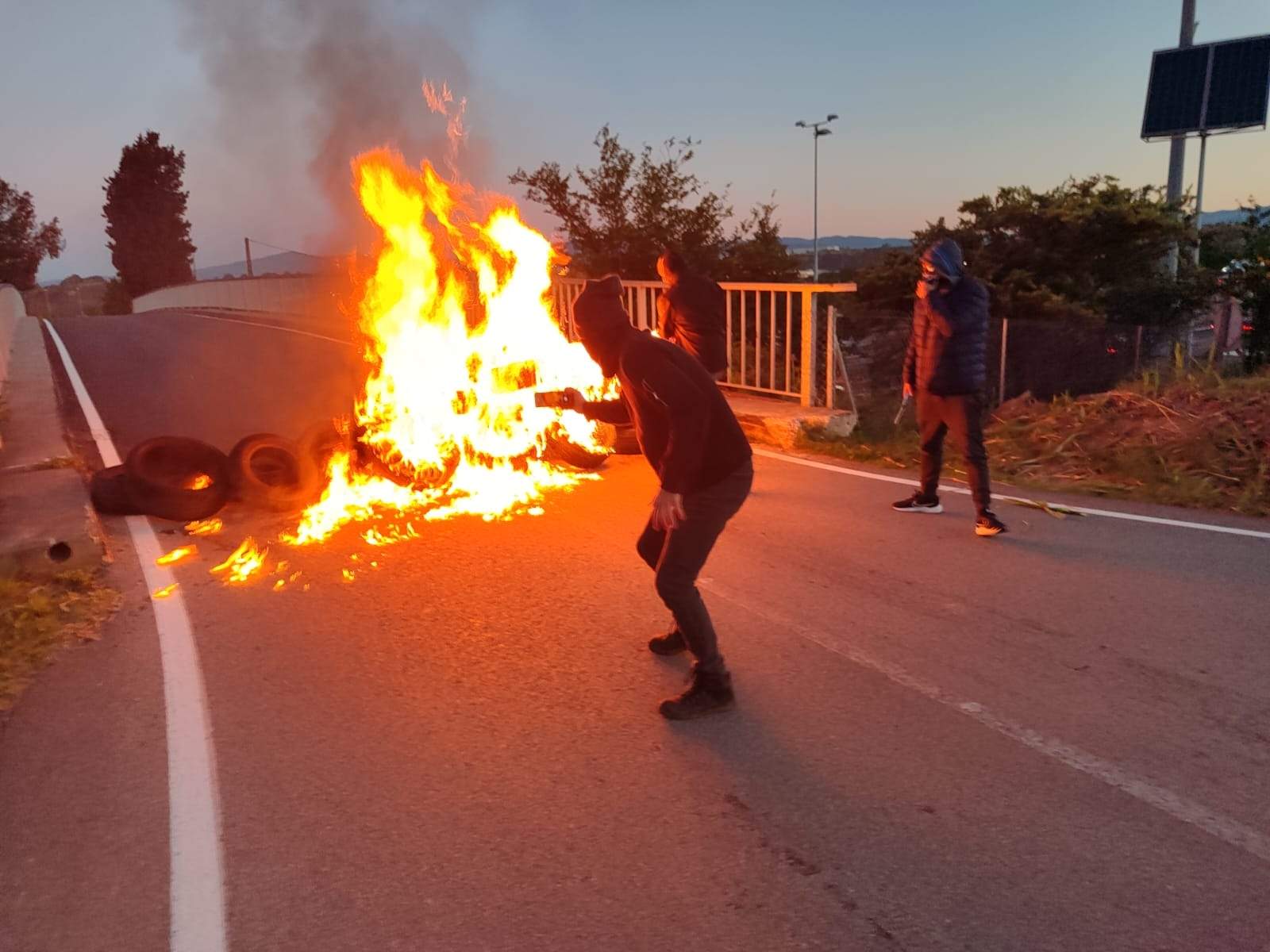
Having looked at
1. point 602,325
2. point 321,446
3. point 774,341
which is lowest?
point 321,446

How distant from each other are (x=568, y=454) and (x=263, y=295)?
27636 millimetres

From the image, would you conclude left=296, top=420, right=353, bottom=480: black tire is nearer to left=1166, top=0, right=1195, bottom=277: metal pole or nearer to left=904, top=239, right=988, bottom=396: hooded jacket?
left=904, top=239, right=988, bottom=396: hooded jacket

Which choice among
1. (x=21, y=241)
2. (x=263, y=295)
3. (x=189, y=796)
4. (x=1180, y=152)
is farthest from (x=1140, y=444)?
(x=21, y=241)

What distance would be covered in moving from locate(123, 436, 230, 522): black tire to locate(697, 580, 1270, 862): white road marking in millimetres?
4822

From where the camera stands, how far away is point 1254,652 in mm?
4629

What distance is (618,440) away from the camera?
31.9 ft

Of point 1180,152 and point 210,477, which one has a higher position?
point 1180,152

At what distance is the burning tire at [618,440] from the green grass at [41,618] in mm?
4786

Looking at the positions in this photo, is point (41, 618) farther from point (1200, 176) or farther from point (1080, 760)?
point (1200, 176)

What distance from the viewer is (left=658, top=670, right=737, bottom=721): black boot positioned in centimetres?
413

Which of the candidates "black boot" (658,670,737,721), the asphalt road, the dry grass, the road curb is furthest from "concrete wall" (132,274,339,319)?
"black boot" (658,670,737,721)

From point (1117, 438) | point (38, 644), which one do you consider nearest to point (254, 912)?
point (38, 644)

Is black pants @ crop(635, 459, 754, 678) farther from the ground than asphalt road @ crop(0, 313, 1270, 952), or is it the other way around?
black pants @ crop(635, 459, 754, 678)

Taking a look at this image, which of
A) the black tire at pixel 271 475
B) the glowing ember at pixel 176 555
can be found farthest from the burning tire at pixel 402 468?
the glowing ember at pixel 176 555
